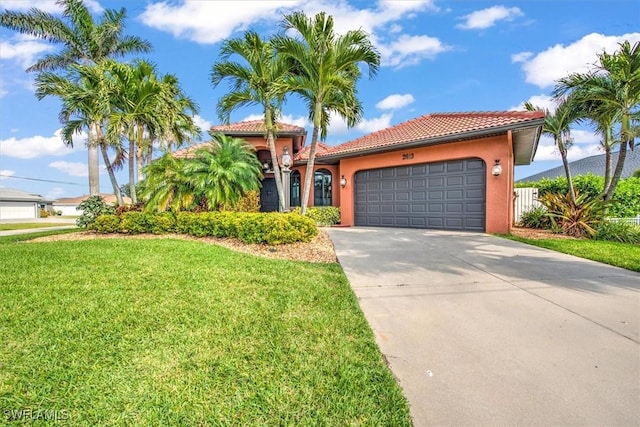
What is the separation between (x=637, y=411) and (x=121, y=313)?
16.1ft

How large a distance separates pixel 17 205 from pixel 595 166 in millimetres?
69643

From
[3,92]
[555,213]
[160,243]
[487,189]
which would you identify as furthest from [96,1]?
[555,213]

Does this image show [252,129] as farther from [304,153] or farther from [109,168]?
[109,168]

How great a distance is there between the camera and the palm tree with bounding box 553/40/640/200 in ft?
28.6

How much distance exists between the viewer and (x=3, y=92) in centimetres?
1494

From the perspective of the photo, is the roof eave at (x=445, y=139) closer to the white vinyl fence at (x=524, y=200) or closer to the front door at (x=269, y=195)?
the white vinyl fence at (x=524, y=200)

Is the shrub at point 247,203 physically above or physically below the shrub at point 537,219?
above

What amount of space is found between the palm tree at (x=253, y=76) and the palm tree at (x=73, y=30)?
413 inches

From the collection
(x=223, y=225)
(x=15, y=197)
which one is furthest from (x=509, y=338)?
(x=15, y=197)

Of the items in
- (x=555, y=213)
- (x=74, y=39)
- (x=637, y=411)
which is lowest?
(x=637, y=411)

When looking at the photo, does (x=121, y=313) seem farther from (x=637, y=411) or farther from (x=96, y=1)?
(x=96, y=1)

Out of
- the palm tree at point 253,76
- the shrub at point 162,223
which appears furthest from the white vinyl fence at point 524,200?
the shrub at point 162,223

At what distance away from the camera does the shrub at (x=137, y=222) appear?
9.98 meters

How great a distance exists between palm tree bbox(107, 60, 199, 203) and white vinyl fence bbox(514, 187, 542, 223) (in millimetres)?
16170
